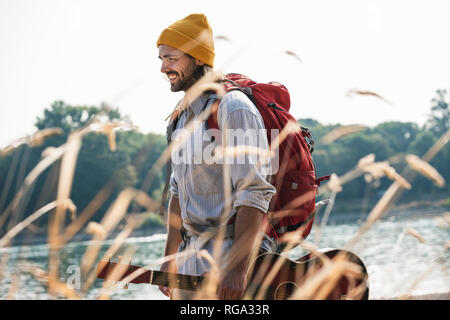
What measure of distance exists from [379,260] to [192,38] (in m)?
35.3

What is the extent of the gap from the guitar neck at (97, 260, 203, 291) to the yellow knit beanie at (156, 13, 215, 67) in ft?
2.92

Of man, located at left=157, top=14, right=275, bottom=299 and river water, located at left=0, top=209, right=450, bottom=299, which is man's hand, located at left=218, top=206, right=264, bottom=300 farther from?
river water, located at left=0, top=209, right=450, bottom=299

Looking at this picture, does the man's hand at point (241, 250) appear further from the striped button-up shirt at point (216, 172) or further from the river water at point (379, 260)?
the river water at point (379, 260)

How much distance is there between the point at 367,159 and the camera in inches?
70.0

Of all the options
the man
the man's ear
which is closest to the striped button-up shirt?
the man

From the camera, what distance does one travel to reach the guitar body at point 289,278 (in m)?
2.23

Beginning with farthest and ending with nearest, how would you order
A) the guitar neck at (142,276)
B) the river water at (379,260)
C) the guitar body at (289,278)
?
the guitar body at (289,278) < the guitar neck at (142,276) < the river water at (379,260)

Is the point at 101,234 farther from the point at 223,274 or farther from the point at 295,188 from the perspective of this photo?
the point at 295,188

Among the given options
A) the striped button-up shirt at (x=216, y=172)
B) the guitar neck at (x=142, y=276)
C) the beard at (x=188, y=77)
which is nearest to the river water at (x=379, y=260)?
the guitar neck at (x=142, y=276)
